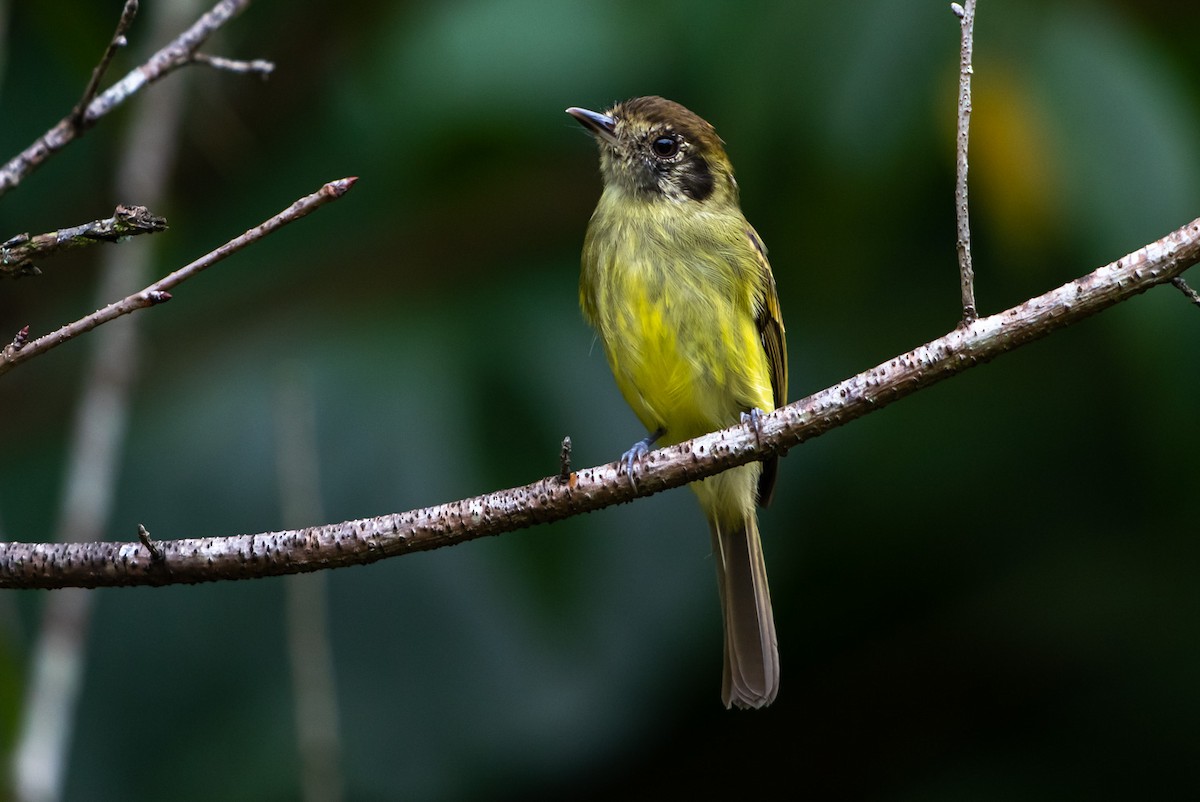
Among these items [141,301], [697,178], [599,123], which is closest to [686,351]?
[697,178]

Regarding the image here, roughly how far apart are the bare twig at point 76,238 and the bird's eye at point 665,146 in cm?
229

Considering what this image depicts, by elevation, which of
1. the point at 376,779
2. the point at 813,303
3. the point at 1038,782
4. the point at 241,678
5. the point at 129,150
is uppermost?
the point at 129,150

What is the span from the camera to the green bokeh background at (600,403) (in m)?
4.13

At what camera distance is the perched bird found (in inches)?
139

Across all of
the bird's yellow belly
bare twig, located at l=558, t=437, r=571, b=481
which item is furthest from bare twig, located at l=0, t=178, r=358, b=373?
the bird's yellow belly

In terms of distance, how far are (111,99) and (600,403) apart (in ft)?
8.52

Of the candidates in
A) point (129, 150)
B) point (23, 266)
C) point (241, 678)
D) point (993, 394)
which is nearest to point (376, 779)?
point (241, 678)

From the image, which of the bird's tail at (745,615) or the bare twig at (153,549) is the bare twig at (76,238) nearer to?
the bare twig at (153,549)

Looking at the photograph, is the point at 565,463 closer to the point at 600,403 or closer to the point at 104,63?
the point at 104,63

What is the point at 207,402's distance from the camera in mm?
5066

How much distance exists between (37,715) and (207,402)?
6.64 feet

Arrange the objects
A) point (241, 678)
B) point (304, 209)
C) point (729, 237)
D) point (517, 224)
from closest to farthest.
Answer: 1. point (304, 209)
2. point (729, 237)
3. point (241, 678)
4. point (517, 224)

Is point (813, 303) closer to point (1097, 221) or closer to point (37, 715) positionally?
point (1097, 221)

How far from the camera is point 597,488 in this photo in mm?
2359
